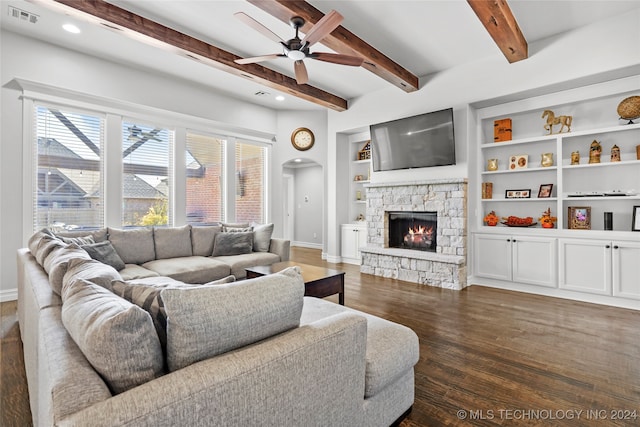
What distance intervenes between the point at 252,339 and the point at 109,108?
15.5 feet

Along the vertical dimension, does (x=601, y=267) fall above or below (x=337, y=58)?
below

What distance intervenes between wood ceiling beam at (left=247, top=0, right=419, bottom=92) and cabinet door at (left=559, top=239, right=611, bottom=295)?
2.98m

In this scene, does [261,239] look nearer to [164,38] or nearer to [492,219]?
[164,38]

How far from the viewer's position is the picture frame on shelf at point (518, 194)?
4398 mm

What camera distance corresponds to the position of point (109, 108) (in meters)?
4.47

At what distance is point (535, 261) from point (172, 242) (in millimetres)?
4743

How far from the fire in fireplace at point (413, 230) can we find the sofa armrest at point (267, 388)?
13.2 feet

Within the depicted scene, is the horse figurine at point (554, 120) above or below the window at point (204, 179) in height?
above

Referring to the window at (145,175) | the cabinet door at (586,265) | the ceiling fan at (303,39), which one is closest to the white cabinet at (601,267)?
the cabinet door at (586,265)

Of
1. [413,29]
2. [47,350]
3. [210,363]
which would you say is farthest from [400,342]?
[413,29]

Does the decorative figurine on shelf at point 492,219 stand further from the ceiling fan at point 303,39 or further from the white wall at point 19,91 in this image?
the white wall at point 19,91

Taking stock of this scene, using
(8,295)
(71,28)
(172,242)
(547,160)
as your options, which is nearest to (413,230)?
(547,160)

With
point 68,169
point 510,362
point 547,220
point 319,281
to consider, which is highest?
point 68,169

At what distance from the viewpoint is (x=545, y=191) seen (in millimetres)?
4234
